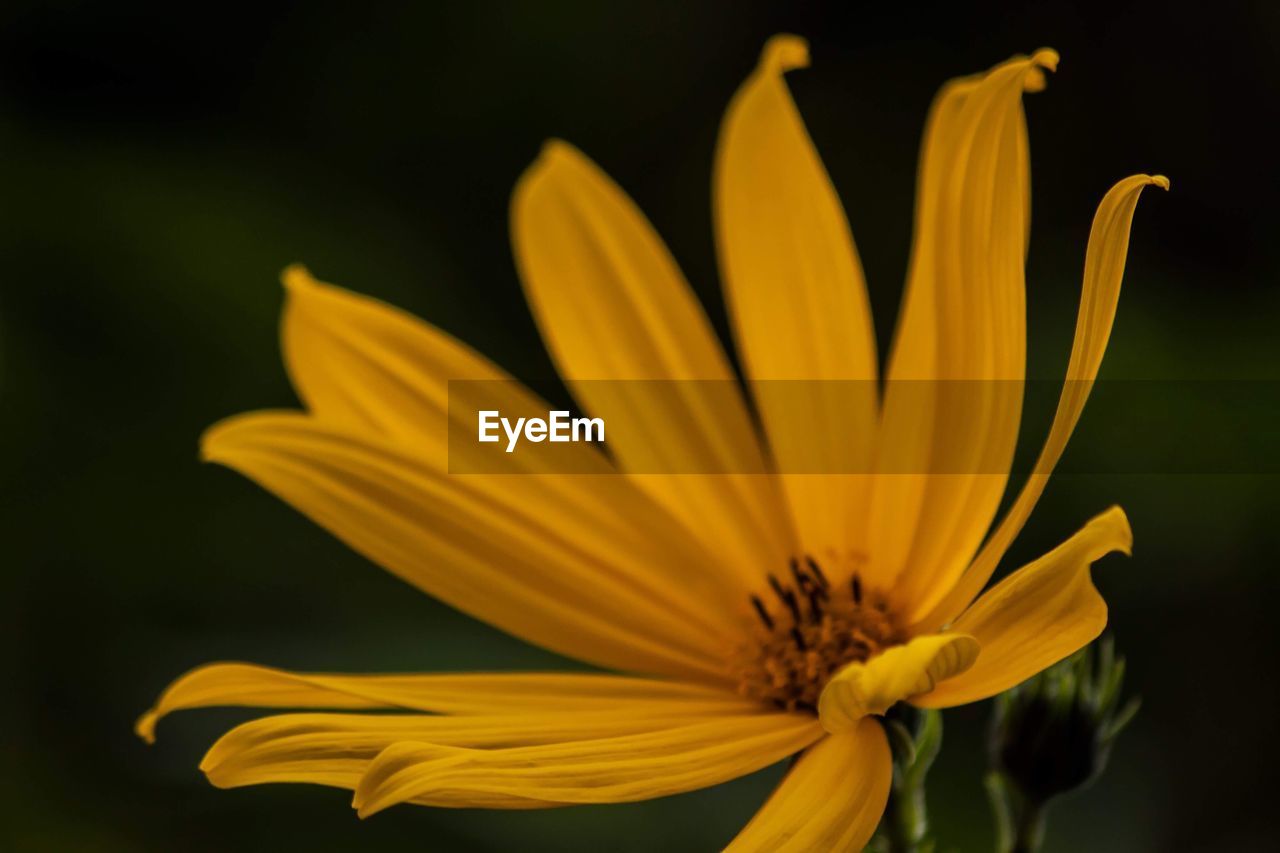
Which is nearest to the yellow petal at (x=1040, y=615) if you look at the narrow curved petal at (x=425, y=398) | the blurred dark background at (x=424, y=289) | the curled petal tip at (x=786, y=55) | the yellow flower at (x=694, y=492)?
the yellow flower at (x=694, y=492)

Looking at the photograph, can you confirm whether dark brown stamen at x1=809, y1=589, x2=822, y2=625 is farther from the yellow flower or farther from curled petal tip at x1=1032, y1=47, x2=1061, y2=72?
curled petal tip at x1=1032, y1=47, x2=1061, y2=72

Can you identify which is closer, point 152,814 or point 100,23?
point 152,814

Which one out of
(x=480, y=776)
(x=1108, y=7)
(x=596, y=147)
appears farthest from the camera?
(x=596, y=147)

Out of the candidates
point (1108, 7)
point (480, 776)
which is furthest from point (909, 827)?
point (1108, 7)

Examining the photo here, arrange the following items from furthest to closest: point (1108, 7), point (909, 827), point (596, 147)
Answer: point (596, 147) → point (1108, 7) → point (909, 827)

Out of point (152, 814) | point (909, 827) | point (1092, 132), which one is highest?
point (1092, 132)

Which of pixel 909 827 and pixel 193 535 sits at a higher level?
pixel 193 535

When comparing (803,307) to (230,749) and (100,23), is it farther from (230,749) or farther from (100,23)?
(100,23)

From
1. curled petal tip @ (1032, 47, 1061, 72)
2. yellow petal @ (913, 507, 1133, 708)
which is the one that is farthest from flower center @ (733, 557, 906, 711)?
curled petal tip @ (1032, 47, 1061, 72)
